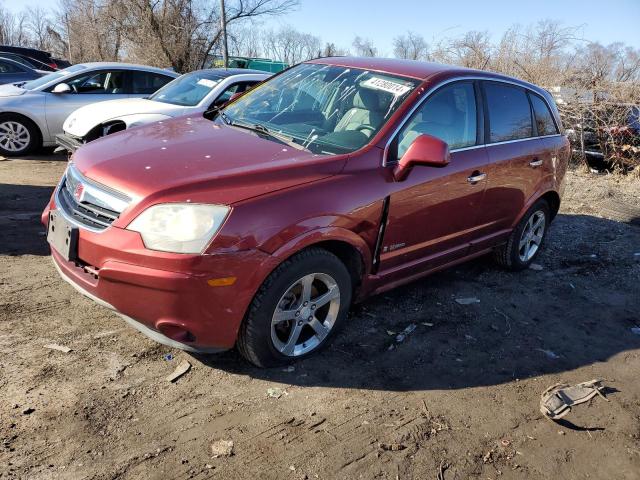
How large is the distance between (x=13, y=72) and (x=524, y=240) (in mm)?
13296

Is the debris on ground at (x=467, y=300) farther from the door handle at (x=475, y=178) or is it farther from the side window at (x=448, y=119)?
the side window at (x=448, y=119)

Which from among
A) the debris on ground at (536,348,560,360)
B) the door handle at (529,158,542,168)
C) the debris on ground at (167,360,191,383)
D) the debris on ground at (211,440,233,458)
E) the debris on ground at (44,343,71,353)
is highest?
the door handle at (529,158,542,168)

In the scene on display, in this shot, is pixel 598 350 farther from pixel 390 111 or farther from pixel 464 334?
pixel 390 111

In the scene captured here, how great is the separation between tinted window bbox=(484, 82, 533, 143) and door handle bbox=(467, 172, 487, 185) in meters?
0.37

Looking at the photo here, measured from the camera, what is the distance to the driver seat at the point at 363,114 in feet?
11.8

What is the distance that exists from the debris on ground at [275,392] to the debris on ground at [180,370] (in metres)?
0.53

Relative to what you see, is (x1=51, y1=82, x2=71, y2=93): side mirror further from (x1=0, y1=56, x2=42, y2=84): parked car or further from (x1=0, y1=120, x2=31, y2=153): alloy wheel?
(x1=0, y1=56, x2=42, y2=84): parked car

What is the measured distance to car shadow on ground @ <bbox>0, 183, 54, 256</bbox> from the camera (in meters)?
4.67

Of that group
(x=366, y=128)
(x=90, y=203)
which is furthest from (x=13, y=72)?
(x=366, y=128)

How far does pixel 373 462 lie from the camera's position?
8.59 feet

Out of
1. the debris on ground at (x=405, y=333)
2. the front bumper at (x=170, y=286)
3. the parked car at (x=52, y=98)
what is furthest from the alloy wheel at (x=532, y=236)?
the parked car at (x=52, y=98)

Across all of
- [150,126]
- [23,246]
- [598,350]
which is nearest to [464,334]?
[598,350]

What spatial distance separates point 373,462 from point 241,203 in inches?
57.3

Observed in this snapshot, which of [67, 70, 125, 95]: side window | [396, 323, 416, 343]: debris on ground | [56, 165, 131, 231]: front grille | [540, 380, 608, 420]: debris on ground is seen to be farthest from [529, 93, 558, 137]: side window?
[67, 70, 125, 95]: side window
